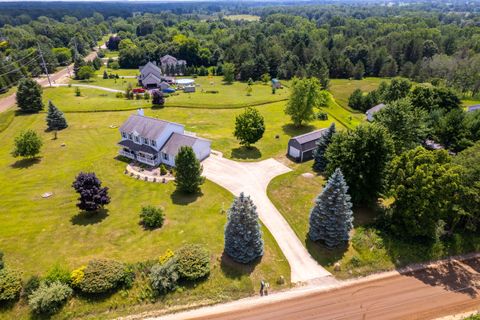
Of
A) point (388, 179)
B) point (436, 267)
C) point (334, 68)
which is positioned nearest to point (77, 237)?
point (388, 179)

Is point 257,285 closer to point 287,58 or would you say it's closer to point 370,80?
point 287,58

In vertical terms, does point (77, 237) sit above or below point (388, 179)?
below

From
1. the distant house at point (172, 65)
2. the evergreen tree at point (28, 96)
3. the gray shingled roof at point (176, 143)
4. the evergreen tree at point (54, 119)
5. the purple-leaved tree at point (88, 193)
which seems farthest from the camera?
the distant house at point (172, 65)

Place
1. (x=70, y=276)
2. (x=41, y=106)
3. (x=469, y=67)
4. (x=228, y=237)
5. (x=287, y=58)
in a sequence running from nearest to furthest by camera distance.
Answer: (x=70, y=276) < (x=228, y=237) < (x=41, y=106) < (x=469, y=67) < (x=287, y=58)

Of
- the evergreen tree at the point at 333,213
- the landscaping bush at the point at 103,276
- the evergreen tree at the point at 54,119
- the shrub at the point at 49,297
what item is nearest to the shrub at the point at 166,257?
the landscaping bush at the point at 103,276

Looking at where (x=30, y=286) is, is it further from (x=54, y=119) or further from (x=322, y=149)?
(x=54, y=119)

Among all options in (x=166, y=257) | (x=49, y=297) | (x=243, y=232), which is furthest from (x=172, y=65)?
(x=49, y=297)

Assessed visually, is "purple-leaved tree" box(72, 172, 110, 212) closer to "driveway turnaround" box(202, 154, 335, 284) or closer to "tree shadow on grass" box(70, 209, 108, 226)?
"tree shadow on grass" box(70, 209, 108, 226)

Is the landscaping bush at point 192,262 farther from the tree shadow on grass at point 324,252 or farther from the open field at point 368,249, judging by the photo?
the open field at point 368,249
